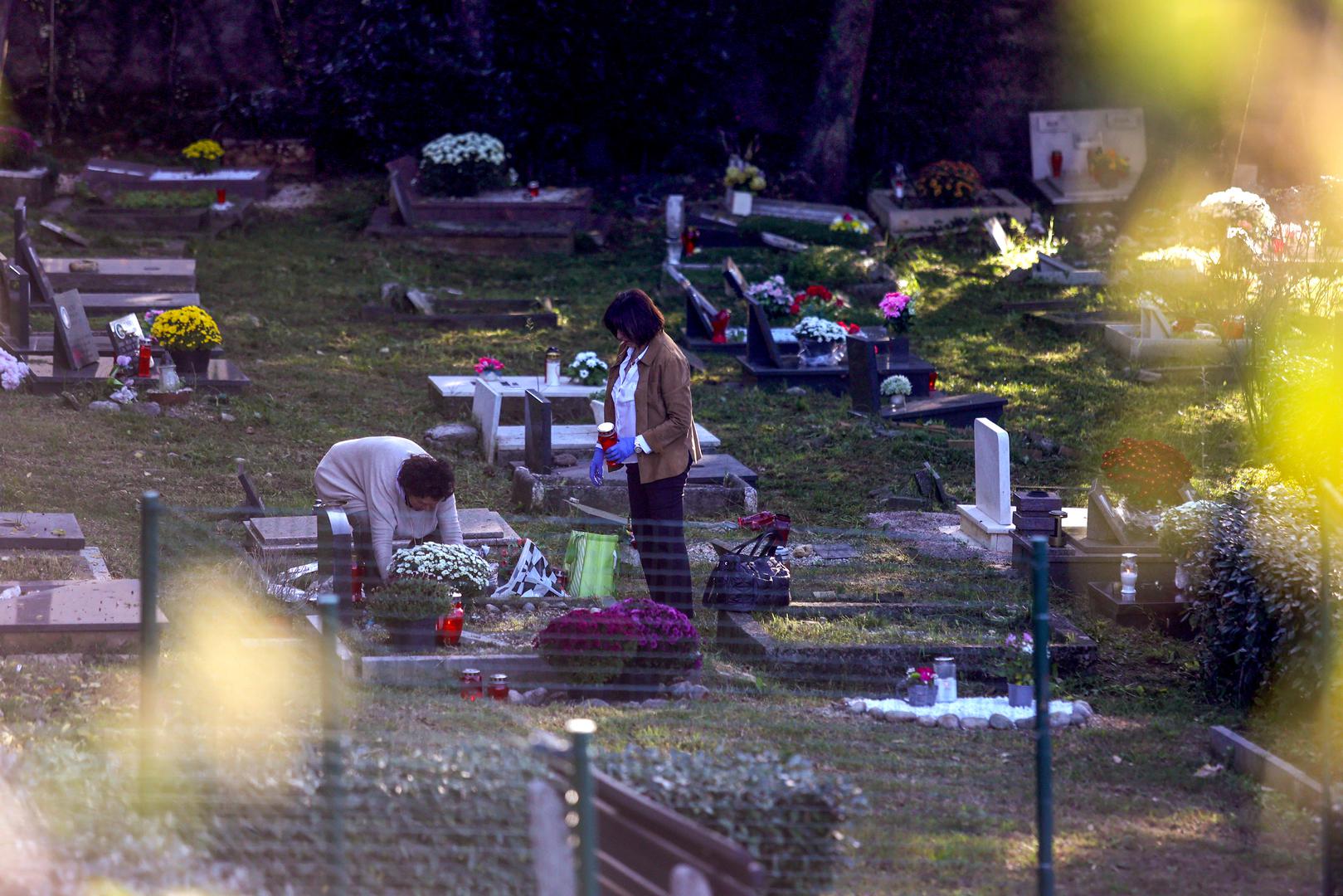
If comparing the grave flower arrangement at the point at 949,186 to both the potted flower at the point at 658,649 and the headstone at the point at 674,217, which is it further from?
the potted flower at the point at 658,649

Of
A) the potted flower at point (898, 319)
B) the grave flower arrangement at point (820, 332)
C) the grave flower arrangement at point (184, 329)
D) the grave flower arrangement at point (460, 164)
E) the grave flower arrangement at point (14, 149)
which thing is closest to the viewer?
the grave flower arrangement at point (184, 329)

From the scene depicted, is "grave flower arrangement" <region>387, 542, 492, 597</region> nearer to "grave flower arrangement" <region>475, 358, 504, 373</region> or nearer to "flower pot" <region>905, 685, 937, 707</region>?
"flower pot" <region>905, 685, 937, 707</region>

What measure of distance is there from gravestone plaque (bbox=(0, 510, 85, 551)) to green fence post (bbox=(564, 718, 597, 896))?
5619mm

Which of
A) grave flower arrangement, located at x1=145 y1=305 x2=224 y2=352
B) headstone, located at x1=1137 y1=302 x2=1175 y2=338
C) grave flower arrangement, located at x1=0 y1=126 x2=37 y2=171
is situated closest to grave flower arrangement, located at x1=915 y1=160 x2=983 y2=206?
headstone, located at x1=1137 y1=302 x2=1175 y2=338

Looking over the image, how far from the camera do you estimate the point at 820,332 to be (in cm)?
1466

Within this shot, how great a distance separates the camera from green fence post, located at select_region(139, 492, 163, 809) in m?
4.25

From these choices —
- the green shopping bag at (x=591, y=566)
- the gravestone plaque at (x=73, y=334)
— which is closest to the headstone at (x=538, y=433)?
the green shopping bag at (x=591, y=566)

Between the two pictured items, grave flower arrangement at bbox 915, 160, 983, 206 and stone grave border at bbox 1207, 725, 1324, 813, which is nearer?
stone grave border at bbox 1207, 725, 1324, 813

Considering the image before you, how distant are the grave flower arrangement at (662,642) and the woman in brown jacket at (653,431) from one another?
0.71 metres

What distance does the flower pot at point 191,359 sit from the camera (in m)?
13.0

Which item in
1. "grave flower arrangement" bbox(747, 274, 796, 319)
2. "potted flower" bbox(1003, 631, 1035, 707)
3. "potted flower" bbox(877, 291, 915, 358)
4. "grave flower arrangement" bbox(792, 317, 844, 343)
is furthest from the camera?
"grave flower arrangement" bbox(747, 274, 796, 319)

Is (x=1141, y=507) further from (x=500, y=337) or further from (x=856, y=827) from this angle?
(x=500, y=337)

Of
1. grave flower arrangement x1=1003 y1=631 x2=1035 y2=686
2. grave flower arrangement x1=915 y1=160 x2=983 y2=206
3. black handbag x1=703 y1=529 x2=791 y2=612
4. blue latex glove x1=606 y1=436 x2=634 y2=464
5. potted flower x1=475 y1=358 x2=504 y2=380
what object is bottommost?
grave flower arrangement x1=1003 y1=631 x2=1035 y2=686

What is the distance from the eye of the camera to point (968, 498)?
35.8 feet
